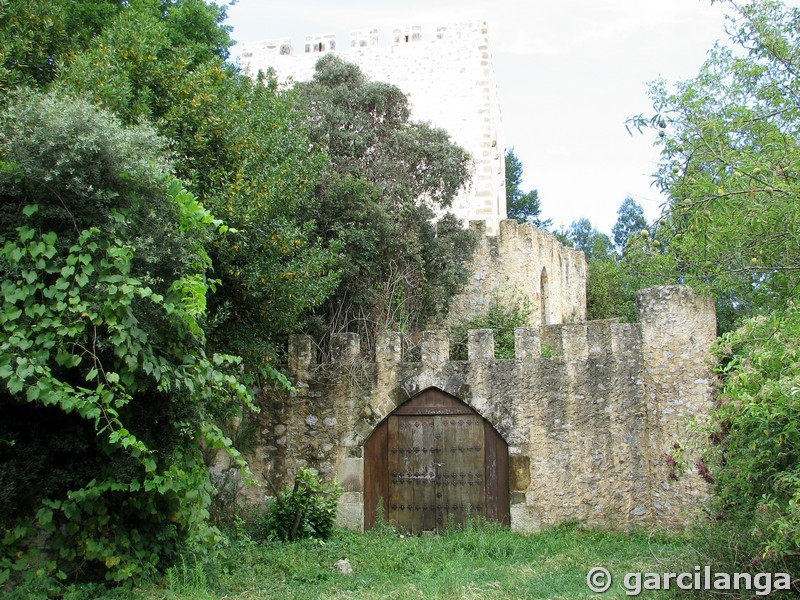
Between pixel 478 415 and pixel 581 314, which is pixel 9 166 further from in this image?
pixel 581 314

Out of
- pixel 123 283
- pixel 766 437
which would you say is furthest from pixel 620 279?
pixel 123 283

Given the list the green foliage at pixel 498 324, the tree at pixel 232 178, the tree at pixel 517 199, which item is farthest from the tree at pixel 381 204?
the tree at pixel 517 199

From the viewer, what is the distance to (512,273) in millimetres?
17328

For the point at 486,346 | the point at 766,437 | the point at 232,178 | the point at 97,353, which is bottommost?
the point at 766,437

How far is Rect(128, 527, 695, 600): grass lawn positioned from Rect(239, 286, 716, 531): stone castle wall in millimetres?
572

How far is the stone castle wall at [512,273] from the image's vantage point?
17016 millimetres

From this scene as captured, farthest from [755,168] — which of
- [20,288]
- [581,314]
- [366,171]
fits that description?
[581,314]

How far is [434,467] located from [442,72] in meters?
12.5

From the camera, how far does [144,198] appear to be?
291 inches

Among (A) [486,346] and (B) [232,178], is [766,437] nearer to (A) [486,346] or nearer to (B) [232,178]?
(A) [486,346]

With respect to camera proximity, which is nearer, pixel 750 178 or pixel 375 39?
pixel 750 178

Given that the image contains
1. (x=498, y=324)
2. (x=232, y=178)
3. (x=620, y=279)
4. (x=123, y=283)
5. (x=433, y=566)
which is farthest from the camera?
(x=620, y=279)

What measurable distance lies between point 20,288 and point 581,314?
17004 millimetres

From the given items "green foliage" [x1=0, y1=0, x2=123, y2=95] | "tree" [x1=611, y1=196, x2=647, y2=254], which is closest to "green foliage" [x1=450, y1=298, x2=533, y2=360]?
"green foliage" [x1=0, y1=0, x2=123, y2=95]
